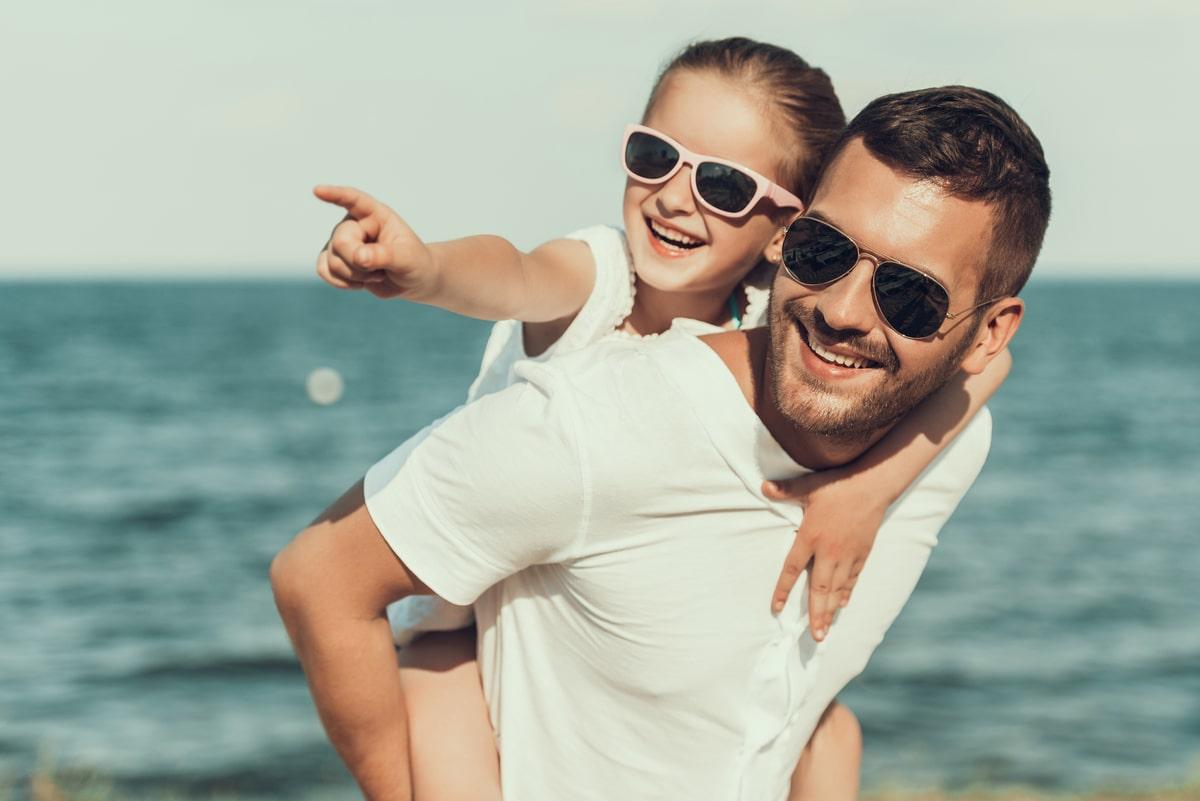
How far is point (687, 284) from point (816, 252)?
83 cm

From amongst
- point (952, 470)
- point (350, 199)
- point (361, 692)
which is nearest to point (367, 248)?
point (350, 199)

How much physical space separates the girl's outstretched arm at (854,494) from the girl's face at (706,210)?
0.71 m

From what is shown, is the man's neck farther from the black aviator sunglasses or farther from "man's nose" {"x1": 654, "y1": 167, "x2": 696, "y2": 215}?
"man's nose" {"x1": 654, "y1": 167, "x2": 696, "y2": 215}

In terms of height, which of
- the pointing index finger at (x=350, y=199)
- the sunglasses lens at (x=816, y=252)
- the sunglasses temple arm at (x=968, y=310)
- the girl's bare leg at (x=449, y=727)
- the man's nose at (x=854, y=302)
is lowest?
the girl's bare leg at (x=449, y=727)

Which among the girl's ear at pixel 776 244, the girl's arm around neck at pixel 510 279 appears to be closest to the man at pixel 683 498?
the girl's arm around neck at pixel 510 279

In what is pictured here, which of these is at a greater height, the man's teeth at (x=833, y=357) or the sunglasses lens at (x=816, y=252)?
the sunglasses lens at (x=816, y=252)

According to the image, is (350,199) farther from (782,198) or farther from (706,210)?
(782,198)

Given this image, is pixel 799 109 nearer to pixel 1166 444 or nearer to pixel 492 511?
pixel 492 511

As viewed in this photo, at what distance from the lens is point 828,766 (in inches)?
110

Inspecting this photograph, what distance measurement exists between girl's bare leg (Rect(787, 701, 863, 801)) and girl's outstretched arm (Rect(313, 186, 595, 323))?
1.11 m

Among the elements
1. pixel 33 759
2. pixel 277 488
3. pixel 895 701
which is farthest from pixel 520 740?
pixel 277 488

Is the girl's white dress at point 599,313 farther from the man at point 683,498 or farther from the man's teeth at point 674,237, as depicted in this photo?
the man at point 683,498

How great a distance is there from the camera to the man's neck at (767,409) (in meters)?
2.26

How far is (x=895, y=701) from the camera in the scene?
11445 millimetres
